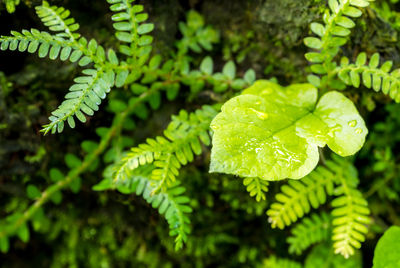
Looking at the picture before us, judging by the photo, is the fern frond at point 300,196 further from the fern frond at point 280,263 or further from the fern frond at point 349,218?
the fern frond at point 280,263

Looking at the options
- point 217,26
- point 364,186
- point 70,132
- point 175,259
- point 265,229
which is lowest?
point 175,259

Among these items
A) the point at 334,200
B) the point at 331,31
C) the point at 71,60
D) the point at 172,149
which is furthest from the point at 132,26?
the point at 334,200

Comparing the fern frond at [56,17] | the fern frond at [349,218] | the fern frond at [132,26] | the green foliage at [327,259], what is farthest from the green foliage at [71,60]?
the green foliage at [327,259]

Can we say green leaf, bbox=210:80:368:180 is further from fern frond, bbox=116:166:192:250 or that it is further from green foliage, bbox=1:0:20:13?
green foliage, bbox=1:0:20:13

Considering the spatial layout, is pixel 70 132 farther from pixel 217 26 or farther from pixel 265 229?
pixel 265 229

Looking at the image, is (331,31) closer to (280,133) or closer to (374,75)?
(374,75)

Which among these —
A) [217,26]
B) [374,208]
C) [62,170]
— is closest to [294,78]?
[217,26]

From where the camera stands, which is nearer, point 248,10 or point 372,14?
point 372,14
